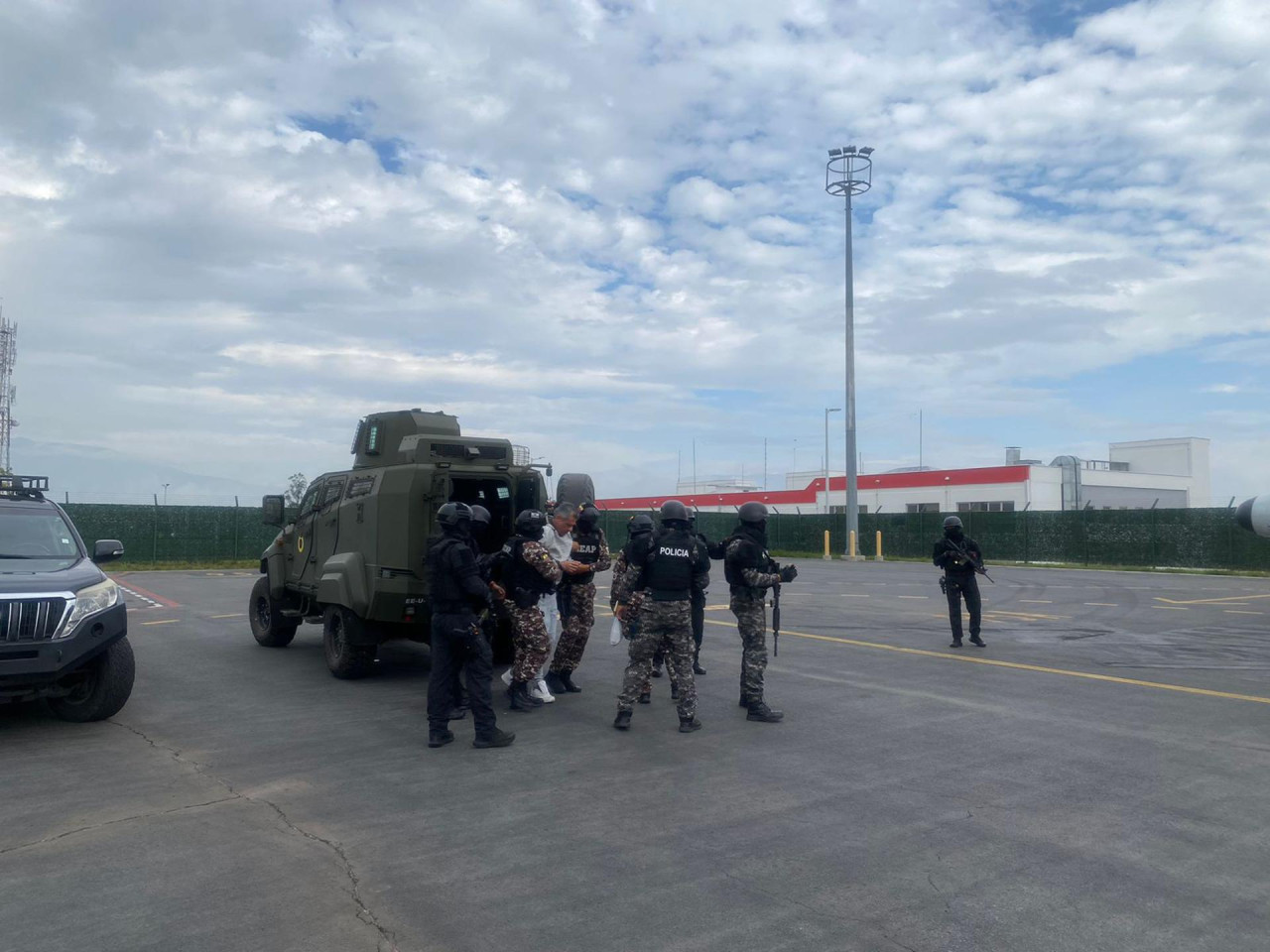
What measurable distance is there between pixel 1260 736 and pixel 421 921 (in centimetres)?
655

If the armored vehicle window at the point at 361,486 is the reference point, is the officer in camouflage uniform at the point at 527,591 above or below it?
below

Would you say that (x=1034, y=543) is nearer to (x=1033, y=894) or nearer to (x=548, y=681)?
(x=548, y=681)

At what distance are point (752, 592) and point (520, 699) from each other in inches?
89.2

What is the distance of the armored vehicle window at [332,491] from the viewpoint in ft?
35.9

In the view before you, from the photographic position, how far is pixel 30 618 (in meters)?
7.29

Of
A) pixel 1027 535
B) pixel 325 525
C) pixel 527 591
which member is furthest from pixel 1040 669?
pixel 1027 535

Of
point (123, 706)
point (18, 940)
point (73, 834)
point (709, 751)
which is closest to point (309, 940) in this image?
point (18, 940)

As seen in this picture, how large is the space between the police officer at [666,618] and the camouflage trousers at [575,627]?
1.39 metres

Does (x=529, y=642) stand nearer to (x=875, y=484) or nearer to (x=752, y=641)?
(x=752, y=641)

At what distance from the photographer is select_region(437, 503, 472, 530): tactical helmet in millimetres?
7625

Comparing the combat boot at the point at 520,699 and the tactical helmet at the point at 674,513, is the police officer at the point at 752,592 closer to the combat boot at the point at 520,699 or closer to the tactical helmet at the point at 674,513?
the tactical helmet at the point at 674,513

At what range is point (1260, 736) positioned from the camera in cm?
753

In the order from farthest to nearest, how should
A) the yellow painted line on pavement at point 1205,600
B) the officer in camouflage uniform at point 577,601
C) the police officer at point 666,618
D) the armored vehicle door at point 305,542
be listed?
the yellow painted line on pavement at point 1205,600 → the armored vehicle door at point 305,542 → the officer in camouflage uniform at point 577,601 → the police officer at point 666,618

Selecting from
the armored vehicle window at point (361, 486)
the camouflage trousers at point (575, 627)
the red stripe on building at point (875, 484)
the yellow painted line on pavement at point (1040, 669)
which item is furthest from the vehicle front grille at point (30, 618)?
the red stripe on building at point (875, 484)
